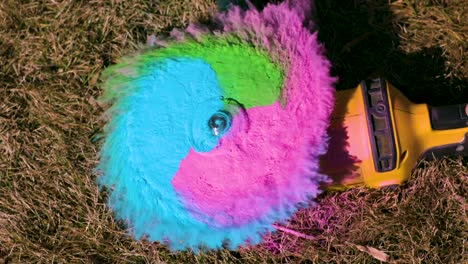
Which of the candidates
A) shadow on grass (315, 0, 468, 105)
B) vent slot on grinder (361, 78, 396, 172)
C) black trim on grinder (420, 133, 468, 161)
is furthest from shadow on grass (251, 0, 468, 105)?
vent slot on grinder (361, 78, 396, 172)

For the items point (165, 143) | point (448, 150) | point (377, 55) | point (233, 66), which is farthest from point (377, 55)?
point (165, 143)

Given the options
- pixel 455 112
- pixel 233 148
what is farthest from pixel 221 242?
pixel 455 112

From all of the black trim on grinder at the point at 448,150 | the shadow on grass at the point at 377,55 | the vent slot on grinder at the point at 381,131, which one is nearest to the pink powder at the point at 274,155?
the vent slot on grinder at the point at 381,131

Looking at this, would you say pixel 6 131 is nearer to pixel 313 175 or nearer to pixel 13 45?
pixel 13 45

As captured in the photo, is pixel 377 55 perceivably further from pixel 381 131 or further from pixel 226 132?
pixel 226 132

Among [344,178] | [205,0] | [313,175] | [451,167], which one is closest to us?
[313,175]

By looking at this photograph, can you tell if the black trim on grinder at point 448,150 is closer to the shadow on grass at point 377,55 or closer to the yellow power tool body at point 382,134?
the yellow power tool body at point 382,134
